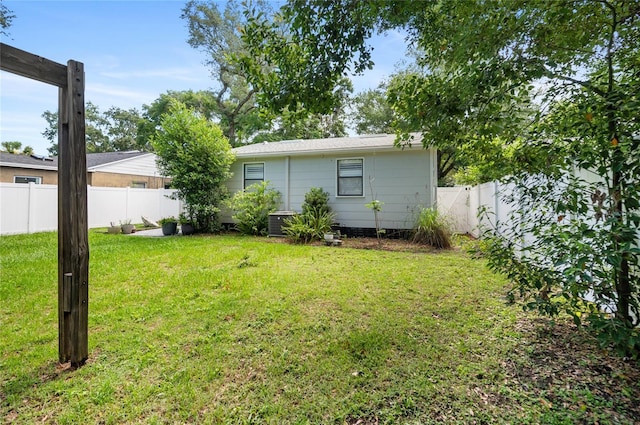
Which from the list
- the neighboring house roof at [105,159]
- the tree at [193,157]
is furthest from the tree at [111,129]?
the tree at [193,157]

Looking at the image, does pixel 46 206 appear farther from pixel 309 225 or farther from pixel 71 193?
pixel 71 193

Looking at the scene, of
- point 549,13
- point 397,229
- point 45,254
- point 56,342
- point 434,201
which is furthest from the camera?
point 397,229

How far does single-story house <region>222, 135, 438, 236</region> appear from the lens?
8.64 meters

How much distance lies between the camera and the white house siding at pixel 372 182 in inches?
339

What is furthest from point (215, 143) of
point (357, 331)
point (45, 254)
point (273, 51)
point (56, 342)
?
point (357, 331)

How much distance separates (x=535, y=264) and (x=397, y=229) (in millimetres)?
6499

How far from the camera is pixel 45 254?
20.5 feet

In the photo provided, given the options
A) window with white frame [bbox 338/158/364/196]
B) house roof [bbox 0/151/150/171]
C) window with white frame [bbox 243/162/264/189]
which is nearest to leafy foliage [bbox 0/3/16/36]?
window with white frame [bbox 243/162/264/189]

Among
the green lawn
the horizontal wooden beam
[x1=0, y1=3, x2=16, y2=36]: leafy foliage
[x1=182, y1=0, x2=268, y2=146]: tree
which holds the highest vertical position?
[x1=182, y1=0, x2=268, y2=146]: tree

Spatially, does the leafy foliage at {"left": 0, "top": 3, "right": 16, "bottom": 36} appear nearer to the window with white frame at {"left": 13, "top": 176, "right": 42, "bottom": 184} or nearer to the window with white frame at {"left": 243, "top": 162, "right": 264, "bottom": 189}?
the window with white frame at {"left": 243, "top": 162, "right": 264, "bottom": 189}

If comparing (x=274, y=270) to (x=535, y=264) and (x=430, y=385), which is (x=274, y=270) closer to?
(x=430, y=385)

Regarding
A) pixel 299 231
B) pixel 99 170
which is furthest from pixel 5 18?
pixel 299 231

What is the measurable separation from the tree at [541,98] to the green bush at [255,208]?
21.5 feet

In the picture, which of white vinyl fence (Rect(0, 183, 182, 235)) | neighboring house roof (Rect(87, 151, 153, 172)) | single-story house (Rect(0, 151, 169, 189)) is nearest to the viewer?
Answer: white vinyl fence (Rect(0, 183, 182, 235))
